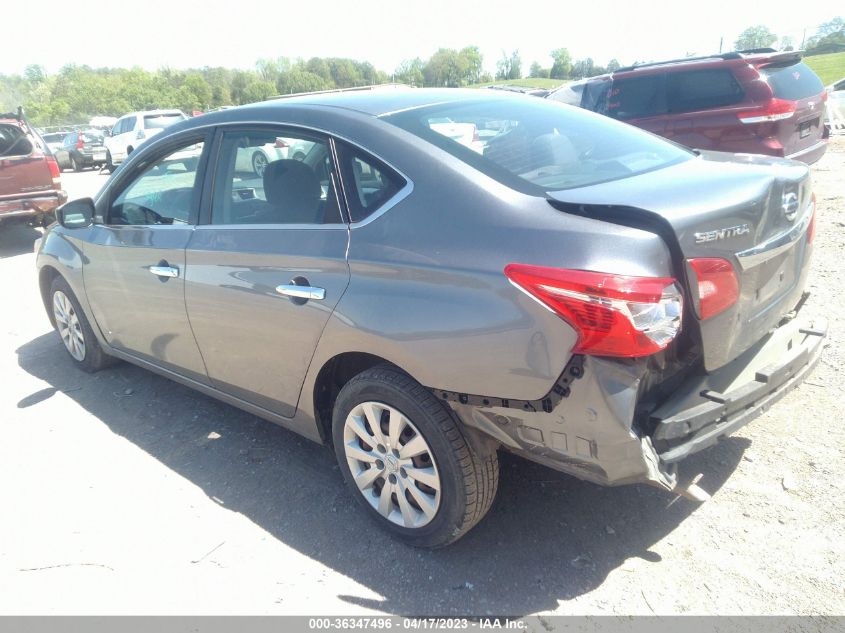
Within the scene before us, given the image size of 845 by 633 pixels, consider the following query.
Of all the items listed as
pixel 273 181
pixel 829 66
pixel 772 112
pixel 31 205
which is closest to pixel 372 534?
pixel 273 181

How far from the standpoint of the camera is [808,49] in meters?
36.2

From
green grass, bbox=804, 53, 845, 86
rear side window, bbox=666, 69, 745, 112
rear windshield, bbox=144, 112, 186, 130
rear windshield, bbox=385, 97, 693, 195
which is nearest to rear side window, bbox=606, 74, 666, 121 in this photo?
rear side window, bbox=666, 69, 745, 112

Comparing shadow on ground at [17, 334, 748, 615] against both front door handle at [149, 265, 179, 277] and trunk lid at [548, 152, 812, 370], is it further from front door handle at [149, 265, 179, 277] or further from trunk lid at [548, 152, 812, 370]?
front door handle at [149, 265, 179, 277]

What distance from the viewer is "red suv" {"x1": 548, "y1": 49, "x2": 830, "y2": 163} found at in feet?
24.0

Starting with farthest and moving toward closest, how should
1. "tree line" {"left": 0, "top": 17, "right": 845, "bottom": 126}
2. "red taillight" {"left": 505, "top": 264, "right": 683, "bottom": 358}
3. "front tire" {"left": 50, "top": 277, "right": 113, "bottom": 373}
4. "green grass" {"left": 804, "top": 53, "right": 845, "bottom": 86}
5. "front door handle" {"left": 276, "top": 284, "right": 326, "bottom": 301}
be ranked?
1. "tree line" {"left": 0, "top": 17, "right": 845, "bottom": 126}
2. "green grass" {"left": 804, "top": 53, "right": 845, "bottom": 86}
3. "front tire" {"left": 50, "top": 277, "right": 113, "bottom": 373}
4. "front door handle" {"left": 276, "top": 284, "right": 326, "bottom": 301}
5. "red taillight" {"left": 505, "top": 264, "right": 683, "bottom": 358}

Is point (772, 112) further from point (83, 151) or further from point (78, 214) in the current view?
point (83, 151)

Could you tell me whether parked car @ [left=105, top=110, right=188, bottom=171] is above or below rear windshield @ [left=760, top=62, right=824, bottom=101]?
below

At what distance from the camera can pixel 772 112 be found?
7.27 metres

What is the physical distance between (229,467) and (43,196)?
8449mm

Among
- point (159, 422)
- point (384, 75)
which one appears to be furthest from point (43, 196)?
point (384, 75)

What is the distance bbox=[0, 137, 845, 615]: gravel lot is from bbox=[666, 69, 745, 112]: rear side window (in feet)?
15.8

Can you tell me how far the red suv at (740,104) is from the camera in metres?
7.32

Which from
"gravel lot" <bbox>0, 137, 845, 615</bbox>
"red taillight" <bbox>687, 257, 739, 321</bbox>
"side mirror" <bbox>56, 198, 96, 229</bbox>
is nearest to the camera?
"red taillight" <bbox>687, 257, 739, 321</bbox>

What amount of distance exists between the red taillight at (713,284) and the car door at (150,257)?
2.50m
